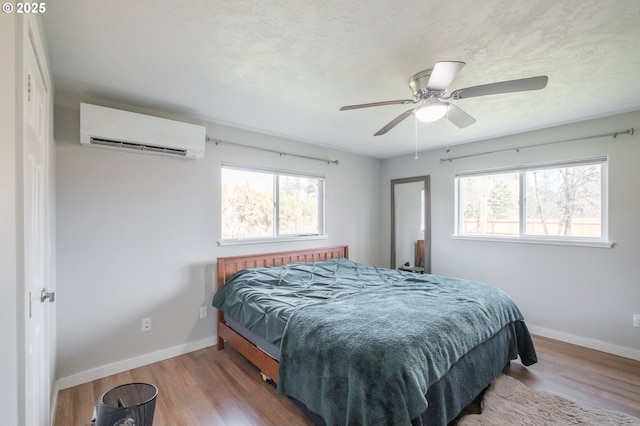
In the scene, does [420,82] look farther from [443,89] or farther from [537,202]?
[537,202]

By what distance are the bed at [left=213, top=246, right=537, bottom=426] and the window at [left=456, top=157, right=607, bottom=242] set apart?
1.46m

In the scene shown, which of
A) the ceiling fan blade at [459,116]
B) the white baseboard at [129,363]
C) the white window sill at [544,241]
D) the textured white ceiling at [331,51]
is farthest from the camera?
the white window sill at [544,241]

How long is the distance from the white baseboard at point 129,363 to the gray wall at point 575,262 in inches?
134

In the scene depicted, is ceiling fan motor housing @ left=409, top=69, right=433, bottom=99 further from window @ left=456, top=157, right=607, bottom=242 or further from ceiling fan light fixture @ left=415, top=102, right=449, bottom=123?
window @ left=456, top=157, right=607, bottom=242

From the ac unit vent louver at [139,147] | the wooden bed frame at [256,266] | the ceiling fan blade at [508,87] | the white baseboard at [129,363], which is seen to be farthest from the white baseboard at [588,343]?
the ac unit vent louver at [139,147]

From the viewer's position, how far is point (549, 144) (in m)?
3.37

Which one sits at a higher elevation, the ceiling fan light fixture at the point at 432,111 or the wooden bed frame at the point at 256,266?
the ceiling fan light fixture at the point at 432,111

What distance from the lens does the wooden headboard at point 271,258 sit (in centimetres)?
320

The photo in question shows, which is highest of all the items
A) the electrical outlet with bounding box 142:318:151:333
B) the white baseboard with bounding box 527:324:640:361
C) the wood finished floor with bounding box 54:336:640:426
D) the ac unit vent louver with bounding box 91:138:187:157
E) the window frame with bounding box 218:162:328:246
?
the ac unit vent louver with bounding box 91:138:187:157

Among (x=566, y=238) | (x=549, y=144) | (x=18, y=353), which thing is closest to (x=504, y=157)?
(x=549, y=144)

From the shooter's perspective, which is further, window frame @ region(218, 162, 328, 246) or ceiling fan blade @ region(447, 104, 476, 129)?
window frame @ region(218, 162, 328, 246)

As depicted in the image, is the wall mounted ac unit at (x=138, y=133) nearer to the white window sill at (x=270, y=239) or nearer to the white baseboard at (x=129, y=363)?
the white window sill at (x=270, y=239)

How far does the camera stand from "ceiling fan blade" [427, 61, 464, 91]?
1.59 metres

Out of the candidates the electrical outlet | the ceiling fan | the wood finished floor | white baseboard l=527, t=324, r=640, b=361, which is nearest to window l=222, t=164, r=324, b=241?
the electrical outlet
